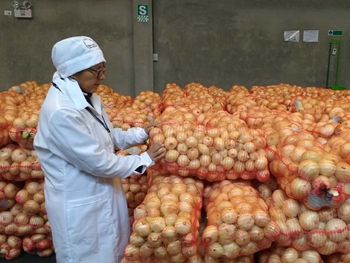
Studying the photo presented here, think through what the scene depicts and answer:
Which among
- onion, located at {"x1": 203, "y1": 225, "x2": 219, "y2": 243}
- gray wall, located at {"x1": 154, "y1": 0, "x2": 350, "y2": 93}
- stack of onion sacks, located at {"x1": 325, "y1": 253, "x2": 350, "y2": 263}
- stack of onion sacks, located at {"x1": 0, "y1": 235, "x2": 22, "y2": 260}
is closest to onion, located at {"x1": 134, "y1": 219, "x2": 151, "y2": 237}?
onion, located at {"x1": 203, "y1": 225, "x2": 219, "y2": 243}

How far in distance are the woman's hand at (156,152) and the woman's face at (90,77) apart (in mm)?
441

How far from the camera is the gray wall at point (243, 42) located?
23.3 feet

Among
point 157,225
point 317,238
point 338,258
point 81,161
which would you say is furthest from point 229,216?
point 81,161

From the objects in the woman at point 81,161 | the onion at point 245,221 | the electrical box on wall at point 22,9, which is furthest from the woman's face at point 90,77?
the electrical box on wall at point 22,9

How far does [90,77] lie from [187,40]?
5533 mm

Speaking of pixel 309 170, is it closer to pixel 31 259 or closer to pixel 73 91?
pixel 73 91

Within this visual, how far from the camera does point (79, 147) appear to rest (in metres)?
1.78

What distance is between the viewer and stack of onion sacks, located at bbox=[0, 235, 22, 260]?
2.71m

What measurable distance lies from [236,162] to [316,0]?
6.26m

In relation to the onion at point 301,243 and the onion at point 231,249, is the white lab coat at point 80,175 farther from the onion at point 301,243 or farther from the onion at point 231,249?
the onion at point 301,243

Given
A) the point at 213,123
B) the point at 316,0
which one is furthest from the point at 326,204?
the point at 316,0

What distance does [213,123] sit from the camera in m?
2.16

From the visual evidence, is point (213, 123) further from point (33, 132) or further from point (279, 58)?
point (279, 58)

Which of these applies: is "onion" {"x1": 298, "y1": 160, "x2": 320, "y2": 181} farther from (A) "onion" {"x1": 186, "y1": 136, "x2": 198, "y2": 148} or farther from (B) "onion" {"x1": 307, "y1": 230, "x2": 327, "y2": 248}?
(A) "onion" {"x1": 186, "y1": 136, "x2": 198, "y2": 148}
